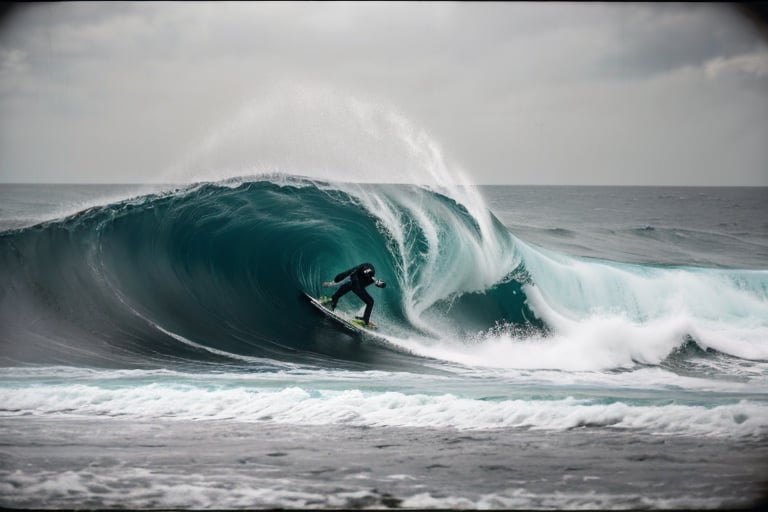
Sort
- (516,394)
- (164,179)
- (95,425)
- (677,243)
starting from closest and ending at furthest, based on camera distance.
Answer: (95,425) < (516,394) < (164,179) < (677,243)

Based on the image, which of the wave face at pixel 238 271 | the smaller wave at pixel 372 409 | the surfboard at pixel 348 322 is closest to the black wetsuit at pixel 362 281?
the surfboard at pixel 348 322

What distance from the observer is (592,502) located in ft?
15.6

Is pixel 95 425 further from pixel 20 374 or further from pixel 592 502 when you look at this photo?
pixel 592 502

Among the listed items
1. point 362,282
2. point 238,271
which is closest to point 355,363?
point 362,282

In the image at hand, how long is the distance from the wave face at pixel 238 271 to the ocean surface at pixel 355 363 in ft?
0.12

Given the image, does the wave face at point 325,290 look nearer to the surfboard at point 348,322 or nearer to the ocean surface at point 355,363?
the ocean surface at point 355,363

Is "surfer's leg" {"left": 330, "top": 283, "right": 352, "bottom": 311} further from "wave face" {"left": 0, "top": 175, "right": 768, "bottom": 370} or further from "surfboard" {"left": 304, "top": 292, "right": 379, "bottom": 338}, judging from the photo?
"wave face" {"left": 0, "top": 175, "right": 768, "bottom": 370}

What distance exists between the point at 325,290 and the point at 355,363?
2.58 meters

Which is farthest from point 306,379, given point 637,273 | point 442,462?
point 637,273

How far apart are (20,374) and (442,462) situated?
5.08 meters

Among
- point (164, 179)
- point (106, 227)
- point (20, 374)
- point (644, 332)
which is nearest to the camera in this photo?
point (20, 374)

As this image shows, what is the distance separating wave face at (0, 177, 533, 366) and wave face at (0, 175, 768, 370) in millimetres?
27

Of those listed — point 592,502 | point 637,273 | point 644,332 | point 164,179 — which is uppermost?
point 164,179

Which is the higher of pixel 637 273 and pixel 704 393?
pixel 637 273
